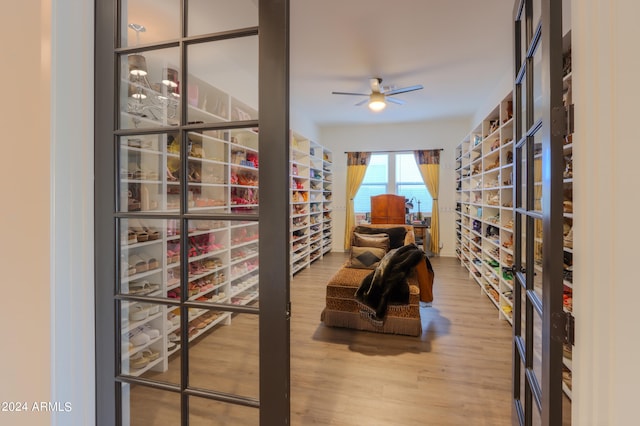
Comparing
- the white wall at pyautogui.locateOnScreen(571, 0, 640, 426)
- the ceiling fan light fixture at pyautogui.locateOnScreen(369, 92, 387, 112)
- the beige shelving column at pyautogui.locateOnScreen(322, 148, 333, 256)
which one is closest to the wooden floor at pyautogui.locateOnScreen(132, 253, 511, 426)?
the white wall at pyautogui.locateOnScreen(571, 0, 640, 426)

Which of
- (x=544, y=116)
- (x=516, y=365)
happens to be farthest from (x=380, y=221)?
(x=544, y=116)

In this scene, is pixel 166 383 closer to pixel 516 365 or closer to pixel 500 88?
pixel 516 365

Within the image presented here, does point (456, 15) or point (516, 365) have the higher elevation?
point (456, 15)

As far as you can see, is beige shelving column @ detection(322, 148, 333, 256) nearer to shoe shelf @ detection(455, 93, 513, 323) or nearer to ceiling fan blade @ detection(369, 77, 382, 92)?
ceiling fan blade @ detection(369, 77, 382, 92)

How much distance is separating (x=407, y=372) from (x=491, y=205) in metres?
2.53

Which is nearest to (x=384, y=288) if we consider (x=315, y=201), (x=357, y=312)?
(x=357, y=312)

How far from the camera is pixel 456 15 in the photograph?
8.64ft

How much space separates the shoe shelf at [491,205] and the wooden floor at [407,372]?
48 cm

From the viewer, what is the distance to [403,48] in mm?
3244

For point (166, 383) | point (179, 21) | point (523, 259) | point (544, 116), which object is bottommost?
point (166, 383)

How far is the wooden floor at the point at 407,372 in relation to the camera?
1.77m
